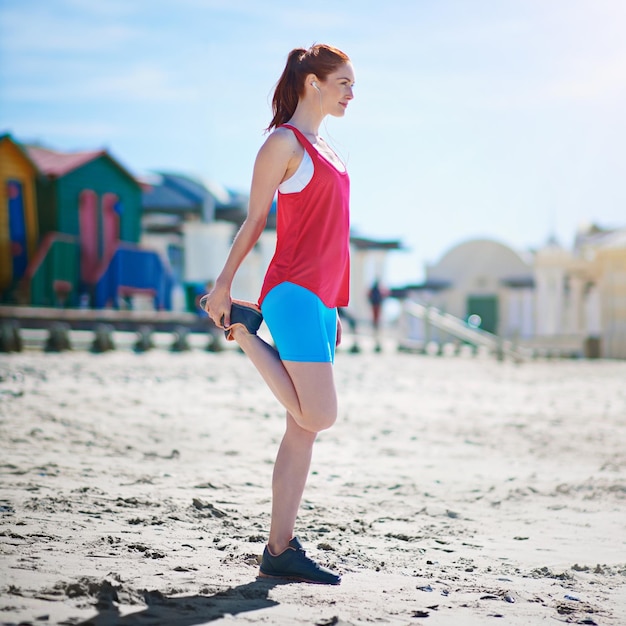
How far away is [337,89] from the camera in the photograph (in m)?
3.14

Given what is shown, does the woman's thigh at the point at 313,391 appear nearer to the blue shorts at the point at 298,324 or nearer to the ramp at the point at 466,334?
the blue shorts at the point at 298,324

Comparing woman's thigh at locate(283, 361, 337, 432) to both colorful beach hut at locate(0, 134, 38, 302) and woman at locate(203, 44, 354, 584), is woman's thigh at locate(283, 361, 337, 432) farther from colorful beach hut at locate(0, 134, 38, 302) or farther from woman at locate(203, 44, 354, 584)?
colorful beach hut at locate(0, 134, 38, 302)

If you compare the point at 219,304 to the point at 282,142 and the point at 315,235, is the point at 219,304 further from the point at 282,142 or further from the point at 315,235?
the point at 282,142

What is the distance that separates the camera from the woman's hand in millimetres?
2990

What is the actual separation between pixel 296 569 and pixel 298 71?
179cm

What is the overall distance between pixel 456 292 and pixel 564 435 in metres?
24.6

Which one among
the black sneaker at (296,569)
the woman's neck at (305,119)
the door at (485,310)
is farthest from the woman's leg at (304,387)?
the door at (485,310)

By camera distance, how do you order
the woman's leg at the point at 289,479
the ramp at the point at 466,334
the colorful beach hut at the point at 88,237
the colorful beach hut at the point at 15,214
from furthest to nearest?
1. the ramp at the point at 466,334
2. the colorful beach hut at the point at 88,237
3. the colorful beach hut at the point at 15,214
4. the woman's leg at the point at 289,479

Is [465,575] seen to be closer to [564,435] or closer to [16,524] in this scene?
[16,524]

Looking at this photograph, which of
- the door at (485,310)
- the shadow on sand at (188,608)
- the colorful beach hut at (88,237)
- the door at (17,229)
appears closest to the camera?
the shadow on sand at (188,608)

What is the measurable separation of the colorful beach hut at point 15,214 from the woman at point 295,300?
17.5m

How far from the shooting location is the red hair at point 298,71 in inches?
123

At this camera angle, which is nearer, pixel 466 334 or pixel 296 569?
pixel 296 569

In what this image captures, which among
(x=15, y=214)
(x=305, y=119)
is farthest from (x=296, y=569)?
(x=15, y=214)
